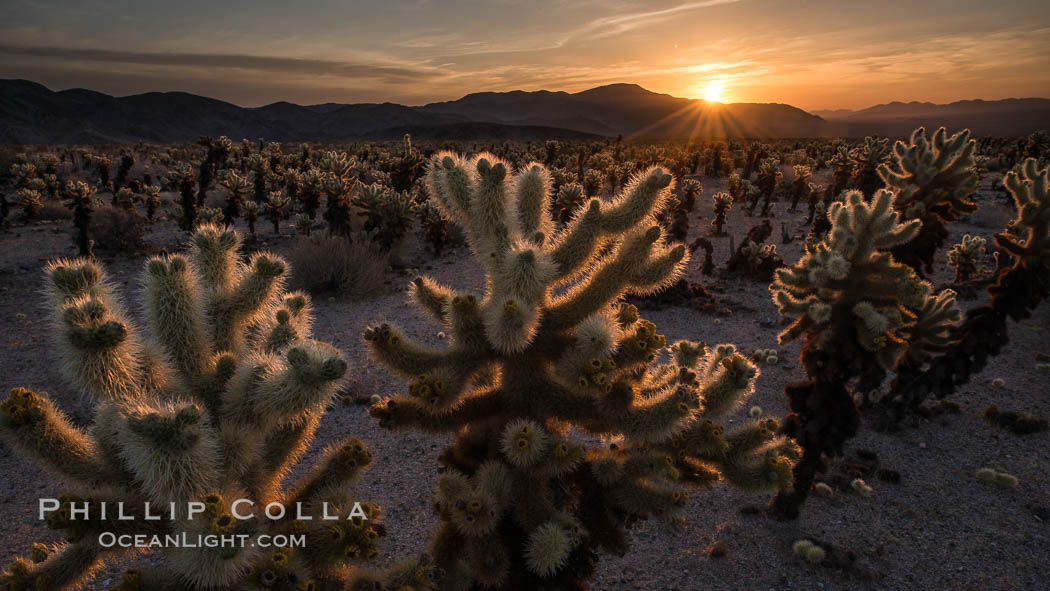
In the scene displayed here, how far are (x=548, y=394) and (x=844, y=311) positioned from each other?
3579 mm

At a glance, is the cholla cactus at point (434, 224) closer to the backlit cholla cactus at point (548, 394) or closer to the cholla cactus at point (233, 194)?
the cholla cactus at point (233, 194)

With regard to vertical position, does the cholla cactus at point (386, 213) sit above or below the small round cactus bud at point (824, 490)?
above

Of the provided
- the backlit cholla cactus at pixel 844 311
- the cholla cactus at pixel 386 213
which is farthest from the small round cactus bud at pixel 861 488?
the cholla cactus at pixel 386 213

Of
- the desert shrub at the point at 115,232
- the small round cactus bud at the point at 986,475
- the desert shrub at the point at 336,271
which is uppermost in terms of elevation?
the desert shrub at the point at 115,232

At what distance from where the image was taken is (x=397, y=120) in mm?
164000

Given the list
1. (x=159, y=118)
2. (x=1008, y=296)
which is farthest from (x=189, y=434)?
(x=159, y=118)

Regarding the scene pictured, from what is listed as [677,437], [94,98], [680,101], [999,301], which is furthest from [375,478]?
[680,101]

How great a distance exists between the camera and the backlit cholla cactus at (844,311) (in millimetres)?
4664

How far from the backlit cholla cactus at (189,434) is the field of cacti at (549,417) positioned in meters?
0.01

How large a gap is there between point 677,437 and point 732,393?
46 centimetres

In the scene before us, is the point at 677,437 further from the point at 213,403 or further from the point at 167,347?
the point at 167,347

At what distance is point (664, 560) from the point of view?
16.5ft

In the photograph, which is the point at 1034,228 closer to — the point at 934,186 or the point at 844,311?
the point at 934,186

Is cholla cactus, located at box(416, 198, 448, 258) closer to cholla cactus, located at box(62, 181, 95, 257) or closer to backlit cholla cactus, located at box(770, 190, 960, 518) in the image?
cholla cactus, located at box(62, 181, 95, 257)
